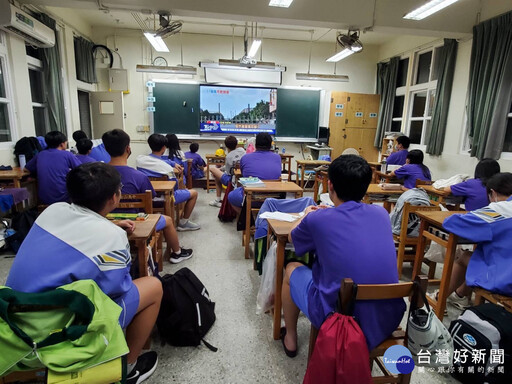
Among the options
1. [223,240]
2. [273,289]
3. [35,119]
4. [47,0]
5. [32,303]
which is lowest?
[223,240]

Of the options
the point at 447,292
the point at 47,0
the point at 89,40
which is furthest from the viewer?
the point at 89,40

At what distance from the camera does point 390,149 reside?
6.70m

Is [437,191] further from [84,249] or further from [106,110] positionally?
[106,110]

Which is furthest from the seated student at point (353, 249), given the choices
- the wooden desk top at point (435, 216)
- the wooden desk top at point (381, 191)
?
the wooden desk top at point (381, 191)

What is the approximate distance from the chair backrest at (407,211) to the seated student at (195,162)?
4029 mm

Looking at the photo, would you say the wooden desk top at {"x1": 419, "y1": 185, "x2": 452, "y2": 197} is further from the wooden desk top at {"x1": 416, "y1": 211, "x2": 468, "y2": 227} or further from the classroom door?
the classroom door

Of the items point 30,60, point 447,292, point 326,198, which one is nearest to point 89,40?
point 30,60

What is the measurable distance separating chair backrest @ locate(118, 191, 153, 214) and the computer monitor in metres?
5.80

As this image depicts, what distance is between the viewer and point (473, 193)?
112 inches

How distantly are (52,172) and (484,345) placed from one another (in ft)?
12.4

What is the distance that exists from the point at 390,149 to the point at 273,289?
228 inches

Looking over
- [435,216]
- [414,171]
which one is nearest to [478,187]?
[435,216]

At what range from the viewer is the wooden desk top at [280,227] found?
1.67 m

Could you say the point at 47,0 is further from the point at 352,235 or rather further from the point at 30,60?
the point at 352,235
